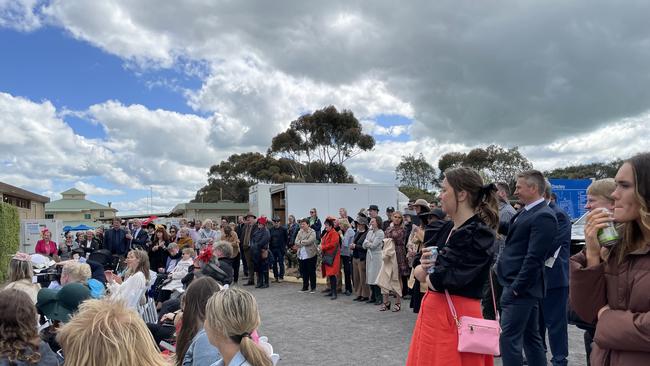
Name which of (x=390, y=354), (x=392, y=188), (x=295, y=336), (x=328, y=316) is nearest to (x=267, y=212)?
(x=392, y=188)

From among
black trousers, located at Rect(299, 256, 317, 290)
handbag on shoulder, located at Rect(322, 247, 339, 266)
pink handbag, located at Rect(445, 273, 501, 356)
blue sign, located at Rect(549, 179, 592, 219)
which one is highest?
blue sign, located at Rect(549, 179, 592, 219)

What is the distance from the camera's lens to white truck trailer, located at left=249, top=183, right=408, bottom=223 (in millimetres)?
18734

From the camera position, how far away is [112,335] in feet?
6.29

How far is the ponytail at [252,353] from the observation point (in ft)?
7.82

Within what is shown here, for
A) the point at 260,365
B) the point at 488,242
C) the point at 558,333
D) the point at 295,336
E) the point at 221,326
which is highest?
the point at 488,242

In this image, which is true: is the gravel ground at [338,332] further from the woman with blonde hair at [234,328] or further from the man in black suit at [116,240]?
the man in black suit at [116,240]

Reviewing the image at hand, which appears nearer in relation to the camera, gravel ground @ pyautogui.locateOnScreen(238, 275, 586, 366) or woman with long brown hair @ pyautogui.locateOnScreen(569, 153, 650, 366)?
woman with long brown hair @ pyautogui.locateOnScreen(569, 153, 650, 366)

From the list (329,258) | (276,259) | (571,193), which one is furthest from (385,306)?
(571,193)

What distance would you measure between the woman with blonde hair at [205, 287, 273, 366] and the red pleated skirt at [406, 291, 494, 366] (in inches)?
42.1

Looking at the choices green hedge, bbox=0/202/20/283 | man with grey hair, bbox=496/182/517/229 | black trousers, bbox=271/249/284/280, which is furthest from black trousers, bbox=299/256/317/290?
green hedge, bbox=0/202/20/283

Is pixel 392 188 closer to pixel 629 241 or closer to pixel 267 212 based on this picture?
pixel 267 212

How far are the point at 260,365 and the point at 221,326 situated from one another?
29 cm

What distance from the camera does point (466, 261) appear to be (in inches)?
116

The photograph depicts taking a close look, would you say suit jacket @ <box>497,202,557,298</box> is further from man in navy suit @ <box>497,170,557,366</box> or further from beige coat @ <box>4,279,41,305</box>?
beige coat @ <box>4,279,41,305</box>
